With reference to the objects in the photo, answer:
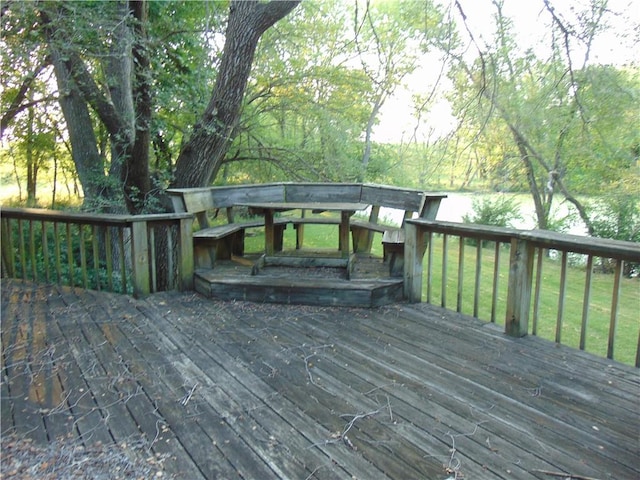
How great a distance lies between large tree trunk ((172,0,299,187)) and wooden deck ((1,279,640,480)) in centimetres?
255

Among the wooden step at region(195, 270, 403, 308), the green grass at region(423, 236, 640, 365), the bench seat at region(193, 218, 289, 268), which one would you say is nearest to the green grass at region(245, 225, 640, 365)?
the green grass at region(423, 236, 640, 365)

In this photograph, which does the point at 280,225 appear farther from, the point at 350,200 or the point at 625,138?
the point at 625,138

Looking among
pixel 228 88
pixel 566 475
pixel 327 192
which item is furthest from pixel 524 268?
pixel 228 88

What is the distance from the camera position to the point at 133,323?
11.4ft

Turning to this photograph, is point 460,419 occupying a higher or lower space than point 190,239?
lower

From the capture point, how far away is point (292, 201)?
5.18 meters

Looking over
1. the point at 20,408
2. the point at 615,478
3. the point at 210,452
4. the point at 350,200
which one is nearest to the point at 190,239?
the point at 350,200

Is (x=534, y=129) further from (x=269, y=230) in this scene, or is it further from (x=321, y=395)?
(x=321, y=395)

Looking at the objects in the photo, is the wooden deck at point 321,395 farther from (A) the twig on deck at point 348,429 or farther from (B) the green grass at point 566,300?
(B) the green grass at point 566,300

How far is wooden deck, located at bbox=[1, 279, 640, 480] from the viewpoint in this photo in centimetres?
188

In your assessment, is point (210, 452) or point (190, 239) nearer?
point (210, 452)

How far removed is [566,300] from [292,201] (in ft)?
14.9

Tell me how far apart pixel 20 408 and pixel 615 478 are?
2.61 metres

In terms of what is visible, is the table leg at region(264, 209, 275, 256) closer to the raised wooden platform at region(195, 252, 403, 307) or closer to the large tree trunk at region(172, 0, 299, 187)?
the raised wooden platform at region(195, 252, 403, 307)
